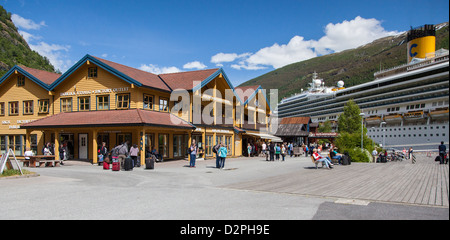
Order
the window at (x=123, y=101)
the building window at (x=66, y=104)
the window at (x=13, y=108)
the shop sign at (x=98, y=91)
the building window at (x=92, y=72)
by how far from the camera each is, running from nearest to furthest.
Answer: the window at (x=123, y=101), the shop sign at (x=98, y=91), the building window at (x=92, y=72), the building window at (x=66, y=104), the window at (x=13, y=108)

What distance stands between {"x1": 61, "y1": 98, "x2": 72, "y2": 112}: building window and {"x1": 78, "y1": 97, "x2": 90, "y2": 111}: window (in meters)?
1.01

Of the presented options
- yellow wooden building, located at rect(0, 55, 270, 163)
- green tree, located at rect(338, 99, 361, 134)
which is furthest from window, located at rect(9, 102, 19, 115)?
green tree, located at rect(338, 99, 361, 134)

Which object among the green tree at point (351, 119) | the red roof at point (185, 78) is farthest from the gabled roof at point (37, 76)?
the green tree at point (351, 119)

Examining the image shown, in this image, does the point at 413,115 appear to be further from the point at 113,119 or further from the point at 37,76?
the point at 37,76

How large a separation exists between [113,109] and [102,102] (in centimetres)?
124

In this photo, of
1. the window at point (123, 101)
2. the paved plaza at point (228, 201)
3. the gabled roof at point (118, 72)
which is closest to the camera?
the paved plaza at point (228, 201)

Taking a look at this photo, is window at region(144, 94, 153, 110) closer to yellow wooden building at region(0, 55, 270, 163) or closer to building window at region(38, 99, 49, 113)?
yellow wooden building at region(0, 55, 270, 163)

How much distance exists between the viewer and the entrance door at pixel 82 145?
2462 cm

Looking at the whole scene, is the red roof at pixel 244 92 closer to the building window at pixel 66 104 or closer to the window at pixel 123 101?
the window at pixel 123 101

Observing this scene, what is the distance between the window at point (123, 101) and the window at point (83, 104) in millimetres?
2799

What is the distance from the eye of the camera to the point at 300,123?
185 ft

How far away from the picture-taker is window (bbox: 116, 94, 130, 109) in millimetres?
22984

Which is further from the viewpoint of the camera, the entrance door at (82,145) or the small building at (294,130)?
the small building at (294,130)
